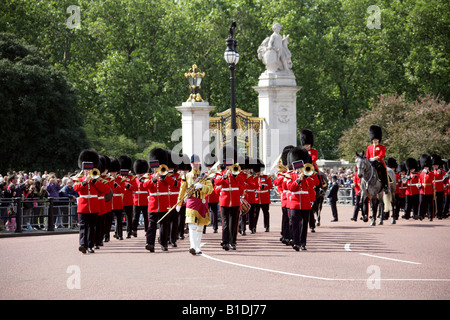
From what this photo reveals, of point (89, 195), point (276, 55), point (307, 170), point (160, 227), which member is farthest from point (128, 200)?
point (276, 55)

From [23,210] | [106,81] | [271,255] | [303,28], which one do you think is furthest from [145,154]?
[271,255]

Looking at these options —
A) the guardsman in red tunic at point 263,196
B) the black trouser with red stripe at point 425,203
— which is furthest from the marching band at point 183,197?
the black trouser with red stripe at point 425,203

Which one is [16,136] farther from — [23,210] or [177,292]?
[177,292]

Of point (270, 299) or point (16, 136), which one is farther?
point (16, 136)

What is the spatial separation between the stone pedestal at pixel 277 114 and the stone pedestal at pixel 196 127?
2.52 metres

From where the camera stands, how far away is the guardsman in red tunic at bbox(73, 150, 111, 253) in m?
13.3

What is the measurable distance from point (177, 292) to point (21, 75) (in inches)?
1100

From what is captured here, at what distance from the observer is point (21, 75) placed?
114 feet

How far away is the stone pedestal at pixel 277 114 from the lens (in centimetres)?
3161

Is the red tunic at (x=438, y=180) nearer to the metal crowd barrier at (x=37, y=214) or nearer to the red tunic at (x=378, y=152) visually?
the red tunic at (x=378, y=152)

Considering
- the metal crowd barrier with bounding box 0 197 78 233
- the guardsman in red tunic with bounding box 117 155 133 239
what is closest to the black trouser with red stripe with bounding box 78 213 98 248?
the guardsman in red tunic with bounding box 117 155 133 239

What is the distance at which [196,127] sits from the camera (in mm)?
30422

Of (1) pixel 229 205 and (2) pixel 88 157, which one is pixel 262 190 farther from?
(2) pixel 88 157

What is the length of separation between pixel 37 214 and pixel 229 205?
721 cm
